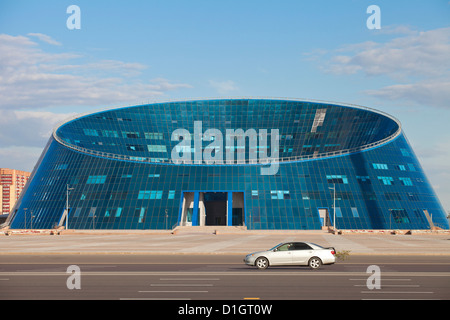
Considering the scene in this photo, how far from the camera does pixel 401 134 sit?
121688mm

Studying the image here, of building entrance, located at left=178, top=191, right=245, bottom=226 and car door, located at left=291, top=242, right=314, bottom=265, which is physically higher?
building entrance, located at left=178, top=191, right=245, bottom=226

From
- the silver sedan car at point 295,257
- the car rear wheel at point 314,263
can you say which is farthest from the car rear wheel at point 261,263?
the car rear wheel at point 314,263

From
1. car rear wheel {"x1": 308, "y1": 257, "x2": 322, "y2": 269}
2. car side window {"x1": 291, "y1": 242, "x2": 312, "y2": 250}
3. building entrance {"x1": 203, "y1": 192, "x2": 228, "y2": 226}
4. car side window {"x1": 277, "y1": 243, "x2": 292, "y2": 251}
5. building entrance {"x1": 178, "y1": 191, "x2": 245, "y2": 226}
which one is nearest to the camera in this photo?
car rear wheel {"x1": 308, "y1": 257, "x2": 322, "y2": 269}

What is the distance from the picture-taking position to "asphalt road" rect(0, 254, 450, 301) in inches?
896

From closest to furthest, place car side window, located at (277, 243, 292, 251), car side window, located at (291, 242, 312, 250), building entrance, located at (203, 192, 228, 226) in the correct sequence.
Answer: car side window, located at (291, 242, 312, 250) → car side window, located at (277, 243, 292, 251) → building entrance, located at (203, 192, 228, 226)

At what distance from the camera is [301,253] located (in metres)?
33.8

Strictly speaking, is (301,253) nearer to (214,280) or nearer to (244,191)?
(214,280)

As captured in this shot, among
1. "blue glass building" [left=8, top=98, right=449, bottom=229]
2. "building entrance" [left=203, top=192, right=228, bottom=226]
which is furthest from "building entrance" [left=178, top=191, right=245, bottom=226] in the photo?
"building entrance" [left=203, top=192, right=228, bottom=226]

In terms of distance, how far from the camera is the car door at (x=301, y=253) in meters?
33.6

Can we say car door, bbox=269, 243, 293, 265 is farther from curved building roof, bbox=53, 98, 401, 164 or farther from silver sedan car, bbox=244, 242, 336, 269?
curved building roof, bbox=53, 98, 401, 164

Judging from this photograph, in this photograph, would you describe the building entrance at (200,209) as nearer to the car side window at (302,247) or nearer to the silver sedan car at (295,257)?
the silver sedan car at (295,257)

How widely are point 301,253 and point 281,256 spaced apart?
48.3 inches

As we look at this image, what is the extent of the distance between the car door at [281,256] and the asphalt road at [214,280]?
0.53m

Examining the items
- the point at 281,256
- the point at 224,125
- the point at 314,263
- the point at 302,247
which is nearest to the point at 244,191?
the point at 224,125
